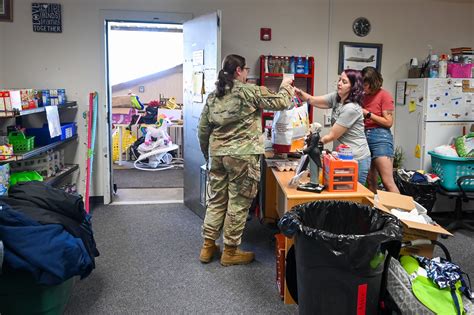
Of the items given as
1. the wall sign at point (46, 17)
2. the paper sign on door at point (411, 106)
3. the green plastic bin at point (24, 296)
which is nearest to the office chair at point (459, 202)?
the paper sign on door at point (411, 106)

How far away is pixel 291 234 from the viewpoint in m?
1.99

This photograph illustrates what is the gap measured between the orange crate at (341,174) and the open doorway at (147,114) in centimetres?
273

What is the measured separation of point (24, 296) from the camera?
2.12 m

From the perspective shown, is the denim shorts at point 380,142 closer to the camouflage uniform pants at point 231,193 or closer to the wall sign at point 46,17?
the camouflage uniform pants at point 231,193

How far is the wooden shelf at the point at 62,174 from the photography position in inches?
154

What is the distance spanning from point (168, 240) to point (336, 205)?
1.85m

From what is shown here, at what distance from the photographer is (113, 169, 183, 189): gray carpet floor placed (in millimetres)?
5695

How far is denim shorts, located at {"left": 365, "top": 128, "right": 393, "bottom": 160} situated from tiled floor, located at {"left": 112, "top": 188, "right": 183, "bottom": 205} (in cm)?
228

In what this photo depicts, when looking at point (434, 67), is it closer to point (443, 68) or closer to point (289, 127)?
point (443, 68)

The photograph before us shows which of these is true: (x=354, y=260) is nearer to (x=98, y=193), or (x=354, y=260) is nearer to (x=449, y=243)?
(x=449, y=243)

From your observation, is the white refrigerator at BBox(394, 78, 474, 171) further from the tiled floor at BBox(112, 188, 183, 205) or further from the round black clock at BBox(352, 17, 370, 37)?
the tiled floor at BBox(112, 188, 183, 205)

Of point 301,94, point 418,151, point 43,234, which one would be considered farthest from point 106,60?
point 418,151

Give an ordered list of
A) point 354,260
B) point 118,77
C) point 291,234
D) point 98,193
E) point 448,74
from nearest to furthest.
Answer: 1. point 354,260
2. point 291,234
3. point 448,74
4. point 98,193
5. point 118,77

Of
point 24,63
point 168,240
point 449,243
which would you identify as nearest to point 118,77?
point 24,63
